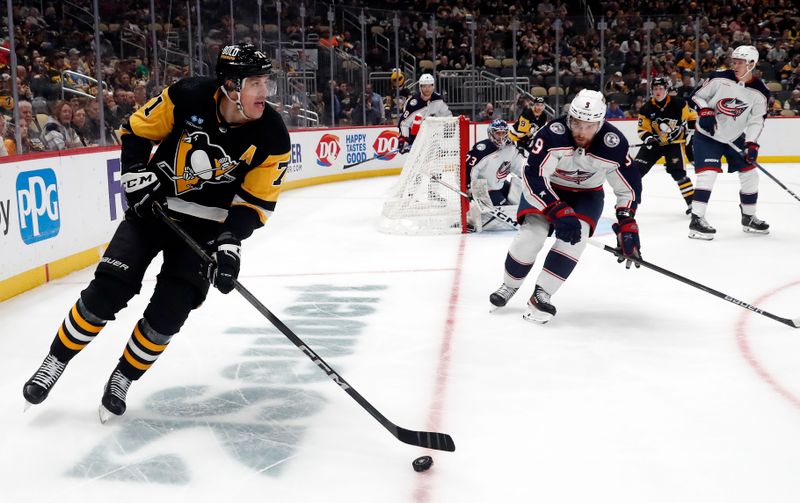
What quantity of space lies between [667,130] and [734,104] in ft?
3.28

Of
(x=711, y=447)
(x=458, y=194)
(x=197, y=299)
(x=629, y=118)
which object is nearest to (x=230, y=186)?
(x=197, y=299)

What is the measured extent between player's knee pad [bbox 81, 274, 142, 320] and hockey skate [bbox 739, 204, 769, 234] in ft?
16.7

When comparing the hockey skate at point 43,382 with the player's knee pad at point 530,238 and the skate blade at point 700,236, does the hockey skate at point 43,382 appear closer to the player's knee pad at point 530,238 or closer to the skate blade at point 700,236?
the player's knee pad at point 530,238

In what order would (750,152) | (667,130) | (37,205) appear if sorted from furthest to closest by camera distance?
1. (667,130)
2. (750,152)
3. (37,205)

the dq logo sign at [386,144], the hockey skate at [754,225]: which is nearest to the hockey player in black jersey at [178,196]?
the hockey skate at [754,225]

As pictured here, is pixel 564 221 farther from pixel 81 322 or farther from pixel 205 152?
pixel 81 322

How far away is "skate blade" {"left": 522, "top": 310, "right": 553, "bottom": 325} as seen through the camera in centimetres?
376

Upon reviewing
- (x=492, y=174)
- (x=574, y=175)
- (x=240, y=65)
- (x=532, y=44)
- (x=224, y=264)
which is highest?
(x=532, y=44)

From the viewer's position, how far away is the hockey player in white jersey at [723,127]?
6.00 meters

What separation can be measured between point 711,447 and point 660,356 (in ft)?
3.10

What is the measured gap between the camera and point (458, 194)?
654 centimetres

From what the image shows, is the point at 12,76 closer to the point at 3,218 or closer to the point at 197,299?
the point at 3,218

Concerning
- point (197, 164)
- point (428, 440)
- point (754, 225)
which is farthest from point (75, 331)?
point (754, 225)

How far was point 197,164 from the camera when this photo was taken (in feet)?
8.31
